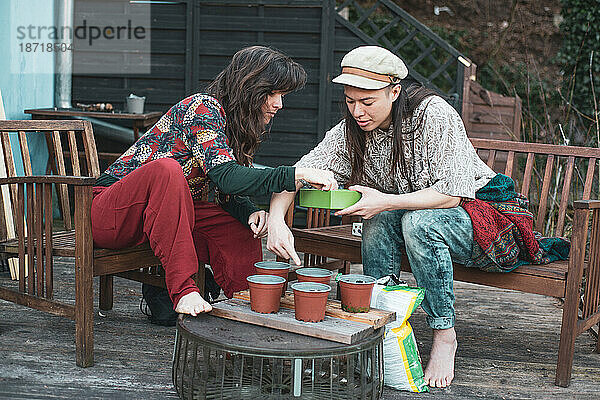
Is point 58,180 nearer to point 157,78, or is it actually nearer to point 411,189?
point 411,189

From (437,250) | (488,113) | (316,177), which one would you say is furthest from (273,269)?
(488,113)

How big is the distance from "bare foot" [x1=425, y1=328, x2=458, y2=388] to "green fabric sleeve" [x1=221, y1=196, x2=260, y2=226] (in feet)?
2.58

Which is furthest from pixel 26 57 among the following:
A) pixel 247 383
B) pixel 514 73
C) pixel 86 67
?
pixel 514 73

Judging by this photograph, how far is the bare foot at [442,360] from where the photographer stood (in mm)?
2346

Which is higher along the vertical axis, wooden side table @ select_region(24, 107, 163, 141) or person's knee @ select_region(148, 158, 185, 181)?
wooden side table @ select_region(24, 107, 163, 141)

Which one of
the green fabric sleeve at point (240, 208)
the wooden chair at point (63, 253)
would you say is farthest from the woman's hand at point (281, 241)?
the wooden chair at point (63, 253)

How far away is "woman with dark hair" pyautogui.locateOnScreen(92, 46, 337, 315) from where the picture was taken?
7.30ft

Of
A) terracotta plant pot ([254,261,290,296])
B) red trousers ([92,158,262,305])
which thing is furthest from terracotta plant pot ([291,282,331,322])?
red trousers ([92,158,262,305])

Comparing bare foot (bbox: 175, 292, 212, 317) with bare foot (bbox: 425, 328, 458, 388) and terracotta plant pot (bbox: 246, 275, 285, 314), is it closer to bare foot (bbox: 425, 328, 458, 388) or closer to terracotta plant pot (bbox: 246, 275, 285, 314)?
terracotta plant pot (bbox: 246, 275, 285, 314)

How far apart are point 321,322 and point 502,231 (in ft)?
2.70

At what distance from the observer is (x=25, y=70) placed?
4.32m

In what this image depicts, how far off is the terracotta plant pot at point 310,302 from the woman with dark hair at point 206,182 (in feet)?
0.98

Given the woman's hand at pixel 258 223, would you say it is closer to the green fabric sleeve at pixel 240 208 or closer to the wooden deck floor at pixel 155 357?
the green fabric sleeve at pixel 240 208

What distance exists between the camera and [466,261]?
2.49 m
